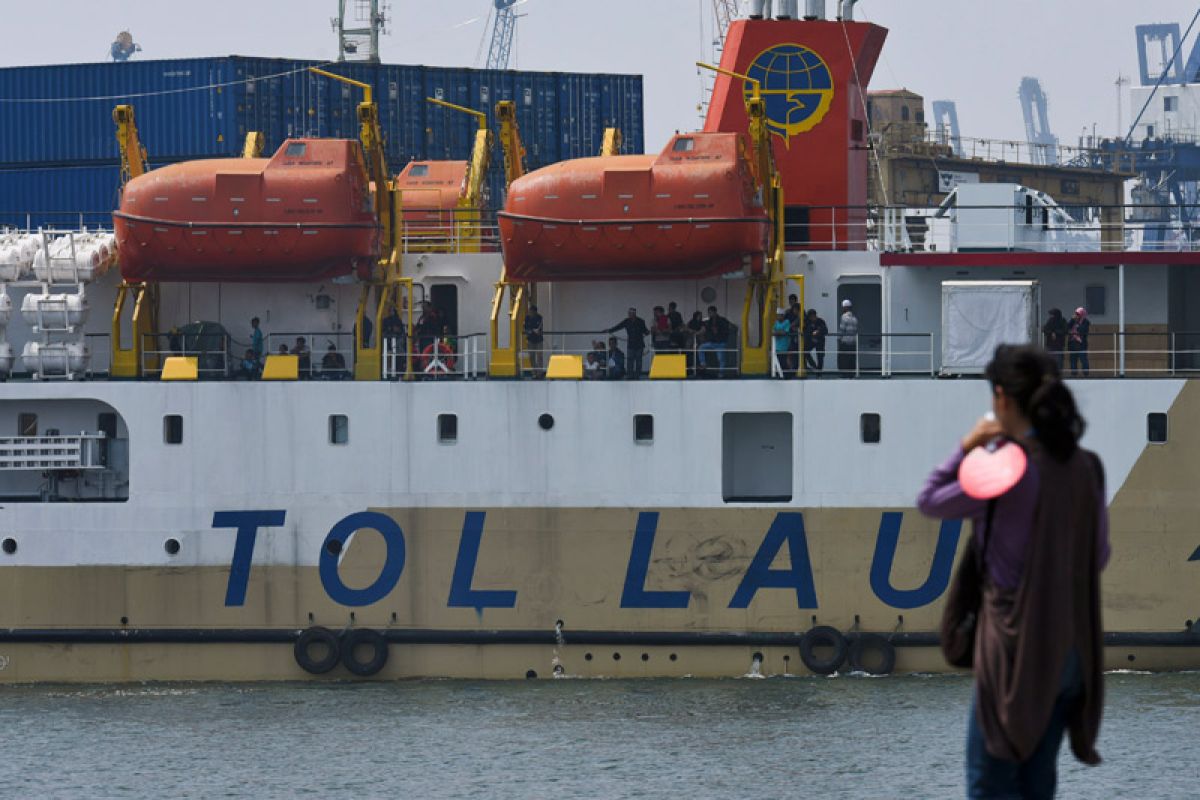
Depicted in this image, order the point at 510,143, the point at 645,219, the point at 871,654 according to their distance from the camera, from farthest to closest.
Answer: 1. the point at 510,143
2. the point at 645,219
3. the point at 871,654

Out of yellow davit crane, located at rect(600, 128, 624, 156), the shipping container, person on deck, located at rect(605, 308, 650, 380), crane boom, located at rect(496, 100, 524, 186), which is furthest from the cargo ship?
the shipping container

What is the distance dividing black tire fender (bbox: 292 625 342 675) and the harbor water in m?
0.23

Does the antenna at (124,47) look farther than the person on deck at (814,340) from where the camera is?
Yes

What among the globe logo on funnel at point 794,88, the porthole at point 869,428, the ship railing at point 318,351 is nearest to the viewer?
the porthole at point 869,428

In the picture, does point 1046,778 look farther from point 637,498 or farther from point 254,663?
point 254,663

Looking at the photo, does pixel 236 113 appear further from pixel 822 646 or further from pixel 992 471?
pixel 992 471

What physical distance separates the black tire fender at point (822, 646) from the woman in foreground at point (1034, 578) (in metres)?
15.2

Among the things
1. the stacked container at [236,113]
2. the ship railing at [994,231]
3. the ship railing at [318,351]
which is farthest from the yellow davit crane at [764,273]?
the stacked container at [236,113]

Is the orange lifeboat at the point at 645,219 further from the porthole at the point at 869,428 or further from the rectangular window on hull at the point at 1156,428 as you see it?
the rectangular window on hull at the point at 1156,428

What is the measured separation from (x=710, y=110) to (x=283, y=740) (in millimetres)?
11250

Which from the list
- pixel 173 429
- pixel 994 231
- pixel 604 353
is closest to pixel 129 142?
pixel 173 429

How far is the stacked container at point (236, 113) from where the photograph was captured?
46469 millimetres

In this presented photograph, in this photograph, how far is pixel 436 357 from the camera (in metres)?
22.5

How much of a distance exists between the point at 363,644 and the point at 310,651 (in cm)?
62
